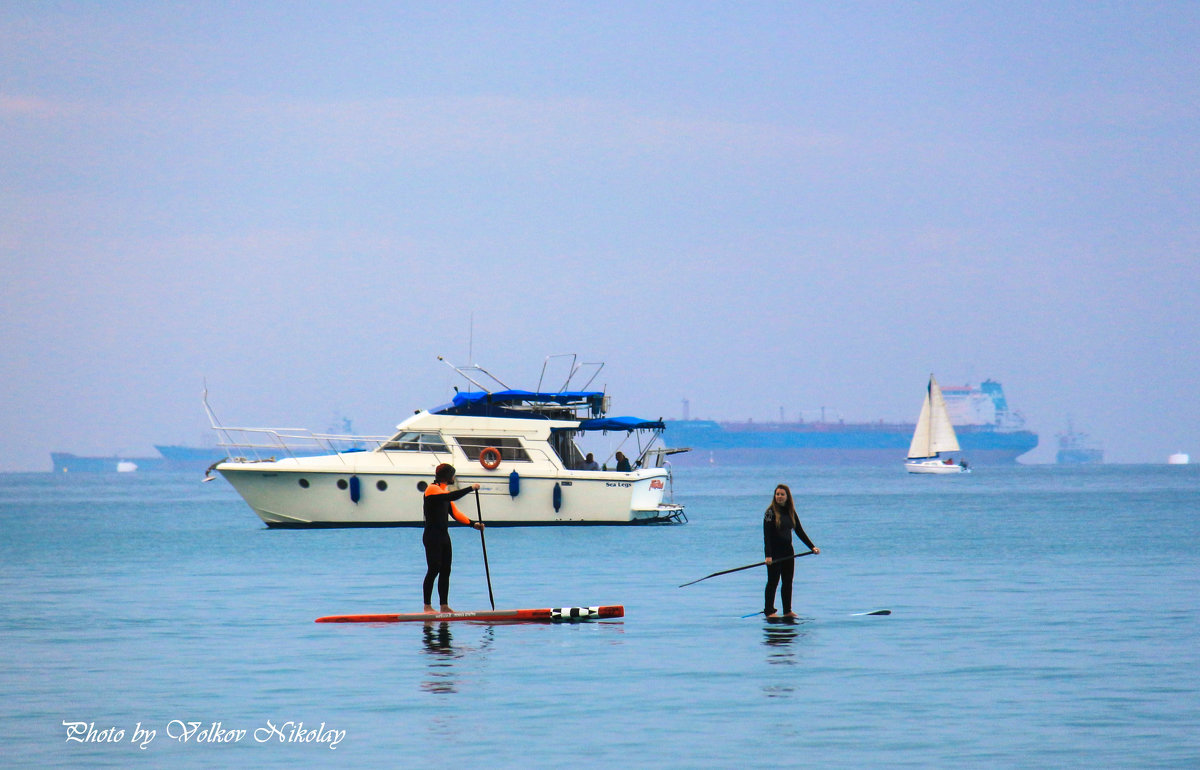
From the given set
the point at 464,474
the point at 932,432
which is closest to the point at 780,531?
the point at 464,474

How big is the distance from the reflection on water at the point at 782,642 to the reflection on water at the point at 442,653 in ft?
9.99

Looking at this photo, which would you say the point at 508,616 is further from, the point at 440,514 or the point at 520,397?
the point at 520,397

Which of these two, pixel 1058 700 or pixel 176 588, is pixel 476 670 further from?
pixel 176 588

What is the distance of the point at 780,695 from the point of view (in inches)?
522

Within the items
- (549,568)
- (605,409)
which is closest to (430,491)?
(549,568)

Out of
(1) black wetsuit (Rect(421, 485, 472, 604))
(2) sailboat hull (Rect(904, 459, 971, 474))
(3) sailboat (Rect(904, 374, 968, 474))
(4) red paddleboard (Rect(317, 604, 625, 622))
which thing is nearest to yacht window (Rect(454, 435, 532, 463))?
(4) red paddleboard (Rect(317, 604, 625, 622))

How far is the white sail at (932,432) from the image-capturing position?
13088cm

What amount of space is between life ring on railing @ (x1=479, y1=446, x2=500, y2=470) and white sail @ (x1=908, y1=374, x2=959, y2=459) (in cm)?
9544

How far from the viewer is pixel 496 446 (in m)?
38.7

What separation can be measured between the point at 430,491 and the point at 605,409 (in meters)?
24.4

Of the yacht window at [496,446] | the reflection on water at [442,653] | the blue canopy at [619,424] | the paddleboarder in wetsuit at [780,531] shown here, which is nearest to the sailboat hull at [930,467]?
the blue canopy at [619,424]

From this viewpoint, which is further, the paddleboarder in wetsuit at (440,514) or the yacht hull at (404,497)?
the yacht hull at (404,497)

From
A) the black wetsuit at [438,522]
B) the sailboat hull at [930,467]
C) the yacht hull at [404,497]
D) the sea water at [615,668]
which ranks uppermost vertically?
the black wetsuit at [438,522]

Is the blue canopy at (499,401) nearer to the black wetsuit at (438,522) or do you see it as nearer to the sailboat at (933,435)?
the black wetsuit at (438,522)
